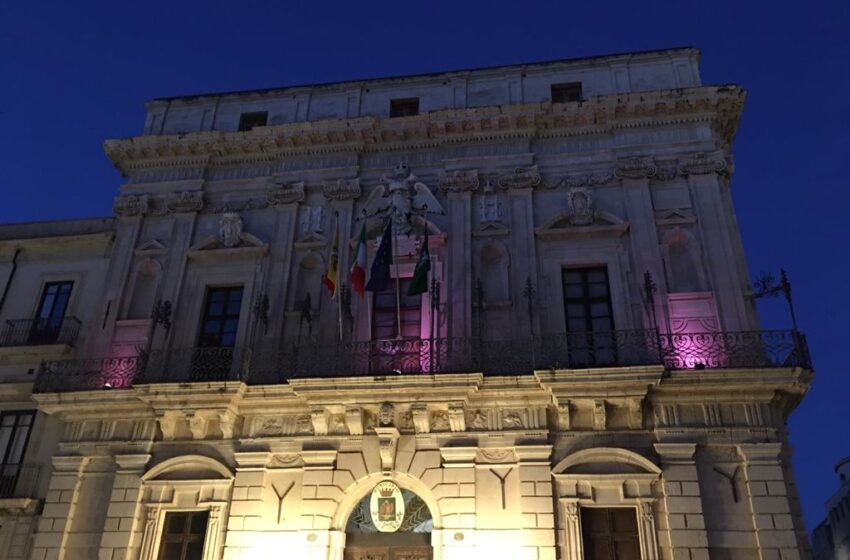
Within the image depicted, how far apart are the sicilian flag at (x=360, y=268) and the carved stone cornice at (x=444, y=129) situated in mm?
3108

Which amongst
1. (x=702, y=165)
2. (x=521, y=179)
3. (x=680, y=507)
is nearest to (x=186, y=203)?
(x=521, y=179)

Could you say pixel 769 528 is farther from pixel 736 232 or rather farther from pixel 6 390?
pixel 6 390

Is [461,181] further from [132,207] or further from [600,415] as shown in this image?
[132,207]

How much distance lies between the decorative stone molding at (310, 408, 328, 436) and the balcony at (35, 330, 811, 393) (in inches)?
26.8

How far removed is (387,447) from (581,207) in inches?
250

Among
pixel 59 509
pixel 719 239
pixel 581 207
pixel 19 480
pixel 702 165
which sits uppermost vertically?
pixel 702 165

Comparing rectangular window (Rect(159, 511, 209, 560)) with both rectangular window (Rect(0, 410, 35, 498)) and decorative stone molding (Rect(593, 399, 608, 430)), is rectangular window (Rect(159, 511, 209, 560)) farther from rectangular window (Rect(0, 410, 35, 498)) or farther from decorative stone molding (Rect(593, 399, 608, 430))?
decorative stone molding (Rect(593, 399, 608, 430))

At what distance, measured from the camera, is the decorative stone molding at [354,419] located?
42.3ft

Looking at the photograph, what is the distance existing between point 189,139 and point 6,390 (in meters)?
6.88

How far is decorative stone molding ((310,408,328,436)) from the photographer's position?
1314 cm

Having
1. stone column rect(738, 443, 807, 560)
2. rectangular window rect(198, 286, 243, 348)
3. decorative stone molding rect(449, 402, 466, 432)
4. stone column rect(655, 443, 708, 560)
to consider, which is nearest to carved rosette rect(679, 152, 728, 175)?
stone column rect(738, 443, 807, 560)

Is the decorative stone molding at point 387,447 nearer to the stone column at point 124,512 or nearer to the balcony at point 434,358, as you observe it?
the balcony at point 434,358

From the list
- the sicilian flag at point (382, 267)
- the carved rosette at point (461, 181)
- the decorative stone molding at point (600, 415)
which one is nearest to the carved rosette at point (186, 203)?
the sicilian flag at point (382, 267)

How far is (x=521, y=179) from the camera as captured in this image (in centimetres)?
1539
